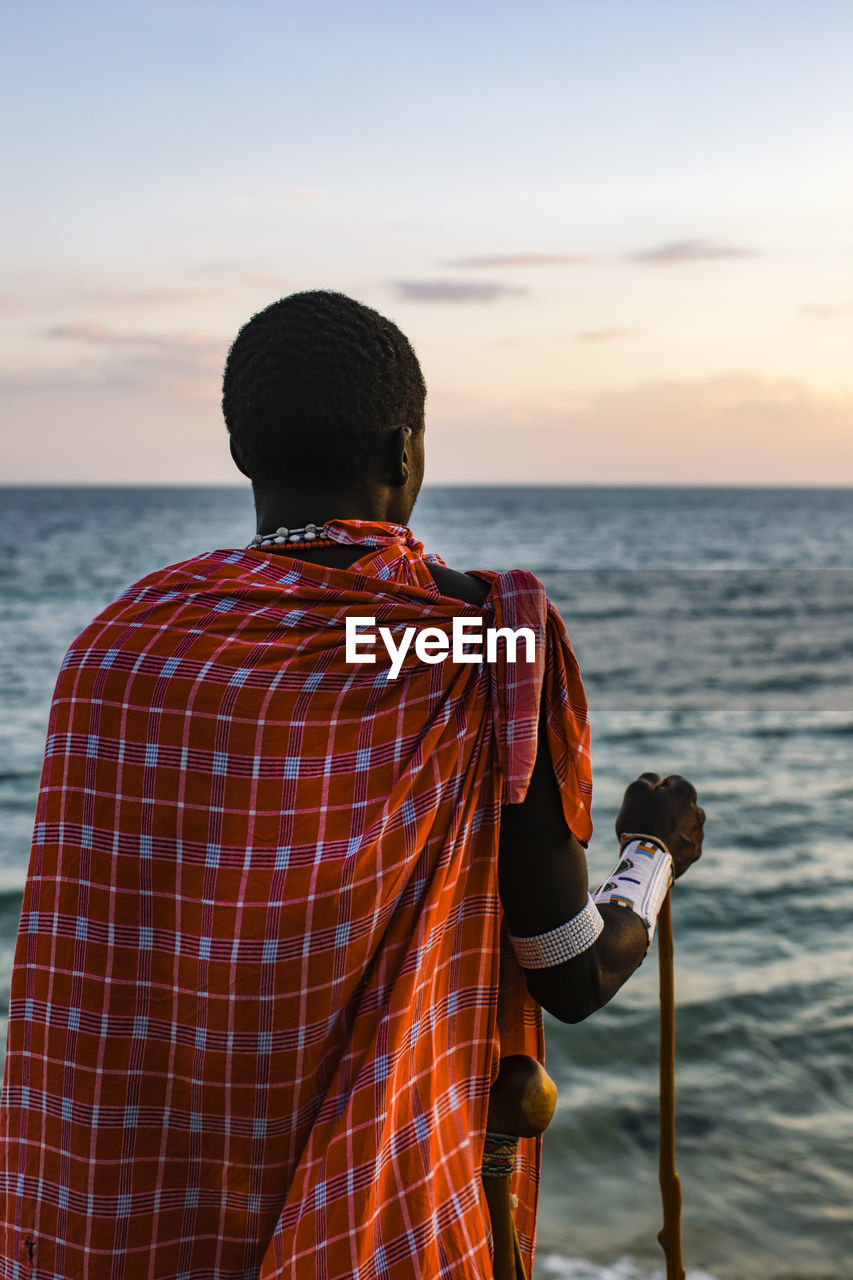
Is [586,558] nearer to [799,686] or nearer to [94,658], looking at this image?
[799,686]

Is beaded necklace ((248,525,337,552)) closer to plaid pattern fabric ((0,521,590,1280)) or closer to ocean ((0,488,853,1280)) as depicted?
plaid pattern fabric ((0,521,590,1280))

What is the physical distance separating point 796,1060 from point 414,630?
13.3 ft

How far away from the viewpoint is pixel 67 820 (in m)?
1.42

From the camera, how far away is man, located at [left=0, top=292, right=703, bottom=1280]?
1.35m

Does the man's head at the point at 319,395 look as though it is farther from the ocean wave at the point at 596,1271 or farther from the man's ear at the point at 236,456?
the ocean wave at the point at 596,1271

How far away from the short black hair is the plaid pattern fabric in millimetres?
185

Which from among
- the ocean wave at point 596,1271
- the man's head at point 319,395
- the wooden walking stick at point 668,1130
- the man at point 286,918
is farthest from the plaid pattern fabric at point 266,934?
the ocean wave at point 596,1271

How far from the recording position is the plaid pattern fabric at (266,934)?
135 cm

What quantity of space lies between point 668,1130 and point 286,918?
40.2 inches

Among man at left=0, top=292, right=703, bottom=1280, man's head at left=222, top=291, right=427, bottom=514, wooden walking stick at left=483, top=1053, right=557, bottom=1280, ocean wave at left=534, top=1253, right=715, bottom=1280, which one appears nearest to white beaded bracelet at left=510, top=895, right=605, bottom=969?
man at left=0, top=292, right=703, bottom=1280

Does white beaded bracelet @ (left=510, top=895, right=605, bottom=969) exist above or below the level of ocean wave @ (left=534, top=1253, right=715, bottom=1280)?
above

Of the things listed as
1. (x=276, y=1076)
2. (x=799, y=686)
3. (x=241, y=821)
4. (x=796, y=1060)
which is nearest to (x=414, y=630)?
(x=241, y=821)

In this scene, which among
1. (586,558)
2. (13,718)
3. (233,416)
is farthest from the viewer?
(586,558)

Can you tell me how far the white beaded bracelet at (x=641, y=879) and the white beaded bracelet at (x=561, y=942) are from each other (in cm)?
17
